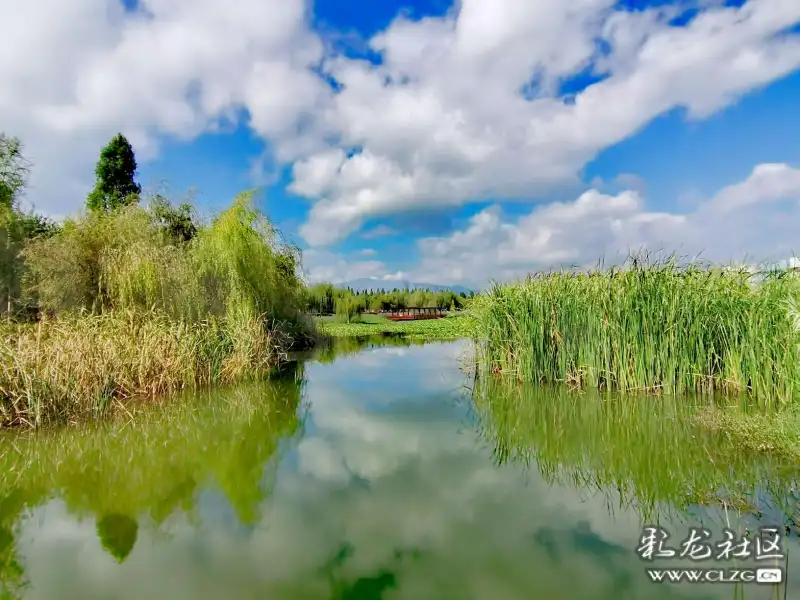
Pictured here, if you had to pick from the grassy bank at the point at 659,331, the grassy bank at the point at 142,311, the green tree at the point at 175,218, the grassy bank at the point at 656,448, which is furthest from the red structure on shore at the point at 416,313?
the grassy bank at the point at 656,448

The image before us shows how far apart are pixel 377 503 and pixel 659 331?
219 inches

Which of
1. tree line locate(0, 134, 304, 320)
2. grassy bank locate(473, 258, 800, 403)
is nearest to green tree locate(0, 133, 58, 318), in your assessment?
tree line locate(0, 134, 304, 320)

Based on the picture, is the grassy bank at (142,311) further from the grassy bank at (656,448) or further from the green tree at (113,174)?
the green tree at (113,174)

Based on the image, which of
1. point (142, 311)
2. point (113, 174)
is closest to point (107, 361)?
point (142, 311)

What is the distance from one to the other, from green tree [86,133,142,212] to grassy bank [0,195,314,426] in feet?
25.9

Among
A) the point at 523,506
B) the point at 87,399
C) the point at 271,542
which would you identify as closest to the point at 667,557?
the point at 523,506

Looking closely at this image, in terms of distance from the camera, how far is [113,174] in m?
20.7

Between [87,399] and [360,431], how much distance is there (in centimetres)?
381

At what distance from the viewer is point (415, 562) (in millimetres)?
3045

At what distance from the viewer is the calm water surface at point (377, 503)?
287 centimetres

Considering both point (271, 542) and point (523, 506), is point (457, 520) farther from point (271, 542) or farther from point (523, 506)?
point (271, 542)

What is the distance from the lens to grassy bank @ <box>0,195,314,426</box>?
20.6 ft

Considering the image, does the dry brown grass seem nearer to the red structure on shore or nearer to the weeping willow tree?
the weeping willow tree

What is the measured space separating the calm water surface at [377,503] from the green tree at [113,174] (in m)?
17.0
